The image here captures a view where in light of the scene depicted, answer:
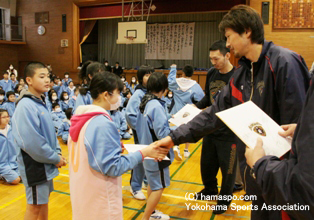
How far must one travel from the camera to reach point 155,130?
280cm

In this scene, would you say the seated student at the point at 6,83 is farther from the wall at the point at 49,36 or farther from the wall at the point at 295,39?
the wall at the point at 295,39

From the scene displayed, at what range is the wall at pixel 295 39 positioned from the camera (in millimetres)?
9867

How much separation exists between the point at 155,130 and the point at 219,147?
906 millimetres

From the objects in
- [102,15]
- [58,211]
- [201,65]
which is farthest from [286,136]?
[201,65]

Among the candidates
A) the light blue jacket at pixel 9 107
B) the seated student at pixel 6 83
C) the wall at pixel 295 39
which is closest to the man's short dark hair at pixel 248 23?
the light blue jacket at pixel 9 107

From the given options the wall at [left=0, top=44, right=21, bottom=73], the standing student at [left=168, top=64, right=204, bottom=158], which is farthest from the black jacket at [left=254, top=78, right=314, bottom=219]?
the wall at [left=0, top=44, right=21, bottom=73]

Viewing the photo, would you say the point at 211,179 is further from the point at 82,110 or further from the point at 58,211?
the point at 82,110

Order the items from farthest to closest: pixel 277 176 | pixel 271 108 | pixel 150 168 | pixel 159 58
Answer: pixel 159 58, pixel 150 168, pixel 271 108, pixel 277 176

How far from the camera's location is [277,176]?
0.95 meters

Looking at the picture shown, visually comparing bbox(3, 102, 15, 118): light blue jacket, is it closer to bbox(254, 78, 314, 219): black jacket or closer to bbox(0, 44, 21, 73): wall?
bbox(254, 78, 314, 219): black jacket

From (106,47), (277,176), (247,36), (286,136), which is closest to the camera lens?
Result: (277,176)

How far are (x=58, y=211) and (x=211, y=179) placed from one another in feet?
6.34

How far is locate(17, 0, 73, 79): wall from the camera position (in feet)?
48.4

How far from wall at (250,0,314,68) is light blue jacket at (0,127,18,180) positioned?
30.3 feet
